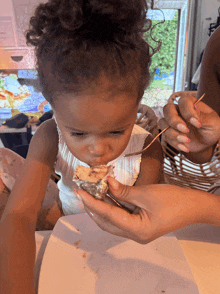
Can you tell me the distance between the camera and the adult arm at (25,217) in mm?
490

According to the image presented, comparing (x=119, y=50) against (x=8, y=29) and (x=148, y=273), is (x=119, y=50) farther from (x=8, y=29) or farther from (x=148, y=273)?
(x=8, y=29)

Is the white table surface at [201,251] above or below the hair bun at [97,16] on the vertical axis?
below

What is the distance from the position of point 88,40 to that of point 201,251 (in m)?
0.64

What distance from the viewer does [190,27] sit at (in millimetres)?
2828

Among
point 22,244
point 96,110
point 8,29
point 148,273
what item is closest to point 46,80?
point 96,110

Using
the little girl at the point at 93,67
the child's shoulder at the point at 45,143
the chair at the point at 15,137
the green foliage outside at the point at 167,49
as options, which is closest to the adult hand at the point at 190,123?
the little girl at the point at 93,67

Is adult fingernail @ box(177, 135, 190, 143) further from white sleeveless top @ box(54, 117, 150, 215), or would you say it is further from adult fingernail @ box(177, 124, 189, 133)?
white sleeveless top @ box(54, 117, 150, 215)

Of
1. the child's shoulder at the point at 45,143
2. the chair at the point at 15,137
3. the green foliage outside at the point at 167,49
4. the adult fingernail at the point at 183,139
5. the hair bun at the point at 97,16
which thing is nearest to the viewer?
the hair bun at the point at 97,16

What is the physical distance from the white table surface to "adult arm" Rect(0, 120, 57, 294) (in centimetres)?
4

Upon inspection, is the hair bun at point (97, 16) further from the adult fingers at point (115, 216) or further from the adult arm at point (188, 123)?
the adult fingers at point (115, 216)

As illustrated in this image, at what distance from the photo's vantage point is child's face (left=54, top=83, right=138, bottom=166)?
1.66 feet

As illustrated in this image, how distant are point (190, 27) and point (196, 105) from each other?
2761 mm

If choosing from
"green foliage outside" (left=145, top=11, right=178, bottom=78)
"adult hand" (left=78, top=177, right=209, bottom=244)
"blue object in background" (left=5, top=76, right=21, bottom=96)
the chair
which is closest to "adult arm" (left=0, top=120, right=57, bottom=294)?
"adult hand" (left=78, top=177, right=209, bottom=244)

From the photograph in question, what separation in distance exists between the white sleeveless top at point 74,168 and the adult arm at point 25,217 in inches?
2.8
